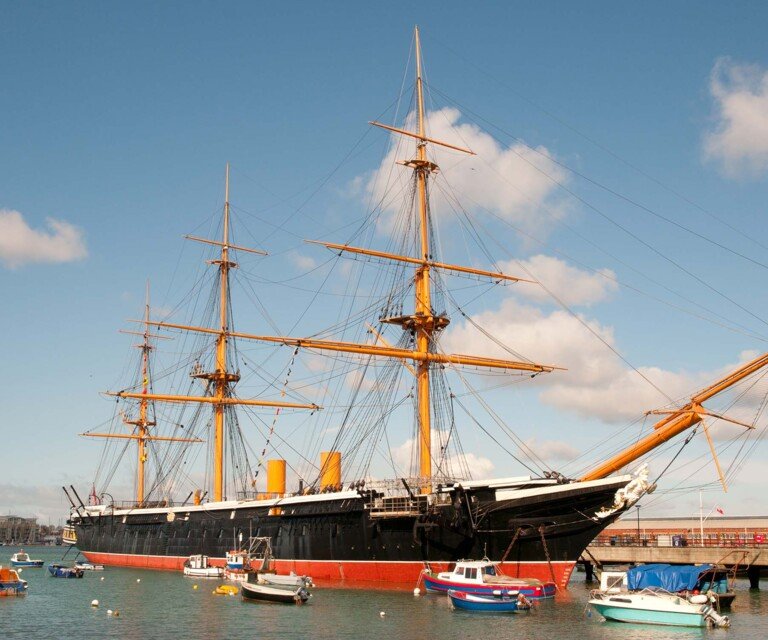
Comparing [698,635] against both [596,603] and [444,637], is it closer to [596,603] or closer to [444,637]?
[596,603]

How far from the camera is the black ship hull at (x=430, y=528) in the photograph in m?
40.0

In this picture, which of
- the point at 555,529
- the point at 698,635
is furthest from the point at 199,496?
the point at 698,635

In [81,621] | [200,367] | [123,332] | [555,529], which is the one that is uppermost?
[123,332]

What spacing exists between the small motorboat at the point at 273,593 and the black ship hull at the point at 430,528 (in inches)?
203

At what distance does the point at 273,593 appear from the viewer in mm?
39750

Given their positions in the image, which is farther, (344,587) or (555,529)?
(344,587)

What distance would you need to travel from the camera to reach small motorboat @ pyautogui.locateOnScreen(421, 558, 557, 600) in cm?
3641

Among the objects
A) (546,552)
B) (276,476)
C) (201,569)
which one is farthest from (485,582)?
(276,476)

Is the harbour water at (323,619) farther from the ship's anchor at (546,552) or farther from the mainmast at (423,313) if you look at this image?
the mainmast at (423,313)

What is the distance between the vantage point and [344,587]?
45.4 metres

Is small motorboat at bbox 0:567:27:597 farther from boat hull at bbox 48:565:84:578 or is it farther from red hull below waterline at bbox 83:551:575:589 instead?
boat hull at bbox 48:565:84:578

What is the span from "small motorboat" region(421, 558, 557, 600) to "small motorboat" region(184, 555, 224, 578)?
19.6m

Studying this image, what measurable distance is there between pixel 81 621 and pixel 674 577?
2292 centimetres

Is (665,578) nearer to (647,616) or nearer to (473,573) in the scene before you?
(647,616)
